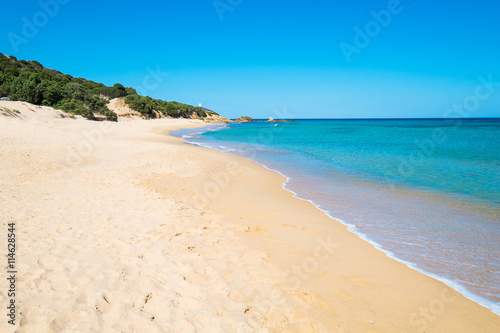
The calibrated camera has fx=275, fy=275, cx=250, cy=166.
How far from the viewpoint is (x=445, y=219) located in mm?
7227

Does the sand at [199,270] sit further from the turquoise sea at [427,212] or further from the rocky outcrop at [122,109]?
the rocky outcrop at [122,109]

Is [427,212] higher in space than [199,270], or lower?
lower

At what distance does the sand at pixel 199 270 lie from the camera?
10.4 feet

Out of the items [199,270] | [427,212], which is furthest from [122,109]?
[199,270]

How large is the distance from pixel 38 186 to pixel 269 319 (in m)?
8.19

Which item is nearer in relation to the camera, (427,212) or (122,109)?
(427,212)

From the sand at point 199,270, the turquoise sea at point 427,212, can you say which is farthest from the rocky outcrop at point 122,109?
the sand at point 199,270

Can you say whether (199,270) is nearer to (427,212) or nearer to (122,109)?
(427,212)

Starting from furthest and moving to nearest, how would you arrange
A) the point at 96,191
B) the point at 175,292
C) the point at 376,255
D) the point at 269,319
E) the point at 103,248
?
the point at 96,191
the point at 376,255
the point at 103,248
the point at 175,292
the point at 269,319

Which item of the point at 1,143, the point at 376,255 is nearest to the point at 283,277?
the point at 376,255

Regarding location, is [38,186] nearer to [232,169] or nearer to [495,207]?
[232,169]

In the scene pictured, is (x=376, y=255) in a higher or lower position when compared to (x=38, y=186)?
lower

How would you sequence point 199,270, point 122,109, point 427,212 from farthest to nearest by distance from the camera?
point 122,109
point 427,212
point 199,270

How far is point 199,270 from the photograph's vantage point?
13.8ft
